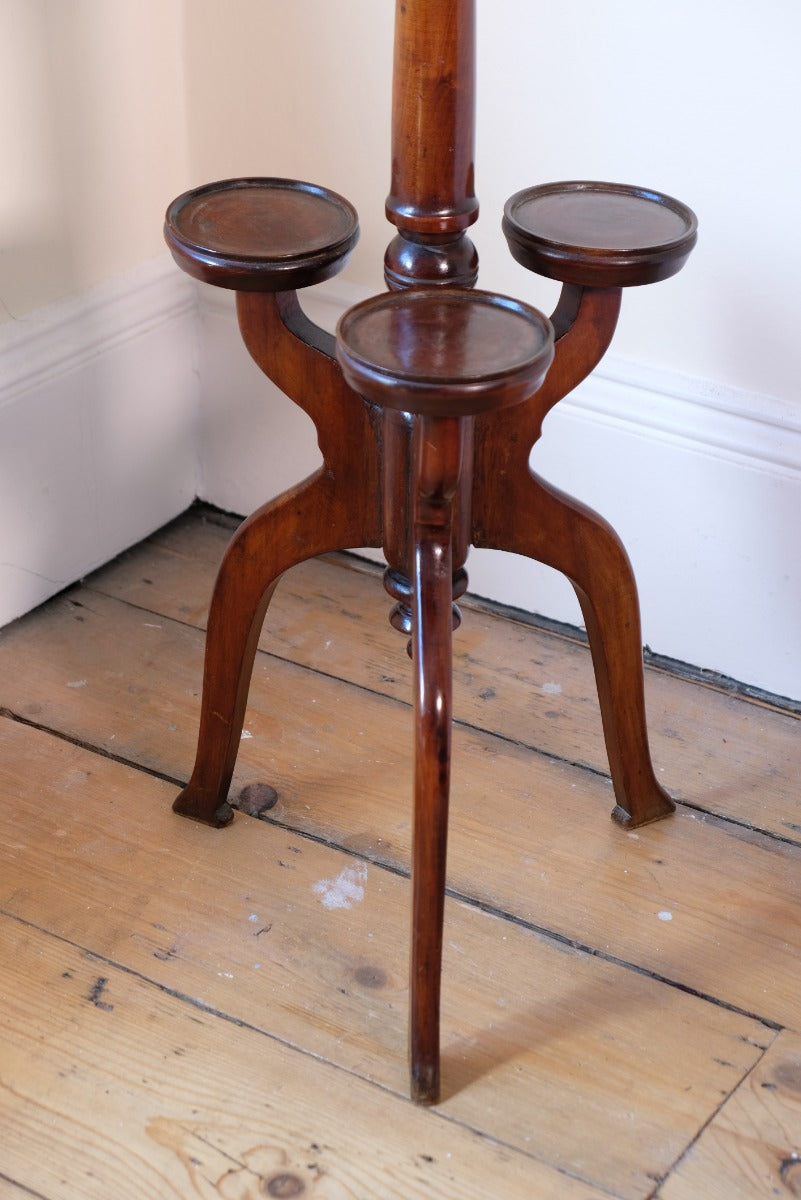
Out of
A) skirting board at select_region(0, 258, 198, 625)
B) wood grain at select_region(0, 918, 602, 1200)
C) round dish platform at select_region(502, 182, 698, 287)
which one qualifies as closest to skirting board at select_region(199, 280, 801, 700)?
skirting board at select_region(0, 258, 198, 625)

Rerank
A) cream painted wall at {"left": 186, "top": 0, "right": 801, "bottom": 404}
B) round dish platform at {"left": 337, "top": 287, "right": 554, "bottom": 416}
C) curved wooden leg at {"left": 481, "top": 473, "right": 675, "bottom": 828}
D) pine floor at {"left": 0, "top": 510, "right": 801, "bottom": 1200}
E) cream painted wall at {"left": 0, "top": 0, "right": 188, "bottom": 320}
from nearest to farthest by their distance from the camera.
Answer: round dish platform at {"left": 337, "top": 287, "right": 554, "bottom": 416} → pine floor at {"left": 0, "top": 510, "right": 801, "bottom": 1200} → curved wooden leg at {"left": 481, "top": 473, "right": 675, "bottom": 828} → cream painted wall at {"left": 186, "top": 0, "right": 801, "bottom": 404} → cream painted wall at {"left": 0, "top": 0, "right": 188, "bottom": 320}

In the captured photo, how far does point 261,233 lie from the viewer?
990 mm

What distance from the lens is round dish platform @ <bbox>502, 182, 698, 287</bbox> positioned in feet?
3.10

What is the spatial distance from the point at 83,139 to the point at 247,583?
56 cm

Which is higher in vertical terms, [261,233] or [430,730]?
[261,233]

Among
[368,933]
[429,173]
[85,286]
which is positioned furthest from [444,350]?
[85,286]

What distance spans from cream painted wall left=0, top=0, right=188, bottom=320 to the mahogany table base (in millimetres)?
343

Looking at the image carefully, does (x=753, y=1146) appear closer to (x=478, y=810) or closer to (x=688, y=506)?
(x=478, y=810)

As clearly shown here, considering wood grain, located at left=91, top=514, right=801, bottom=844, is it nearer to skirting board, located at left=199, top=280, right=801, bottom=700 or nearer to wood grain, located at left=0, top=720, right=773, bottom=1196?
skirting board, located at left=199, top=280, right=801, bottom=700

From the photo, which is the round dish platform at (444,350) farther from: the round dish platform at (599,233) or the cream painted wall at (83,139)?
the cream painted wall at (83,139)

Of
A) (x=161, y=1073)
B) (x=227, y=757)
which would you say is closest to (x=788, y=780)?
(x=227, y=757)

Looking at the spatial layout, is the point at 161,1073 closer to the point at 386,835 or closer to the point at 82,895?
the point at 82,895

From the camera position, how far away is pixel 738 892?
3.71 ft

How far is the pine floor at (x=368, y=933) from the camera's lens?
910 mm
